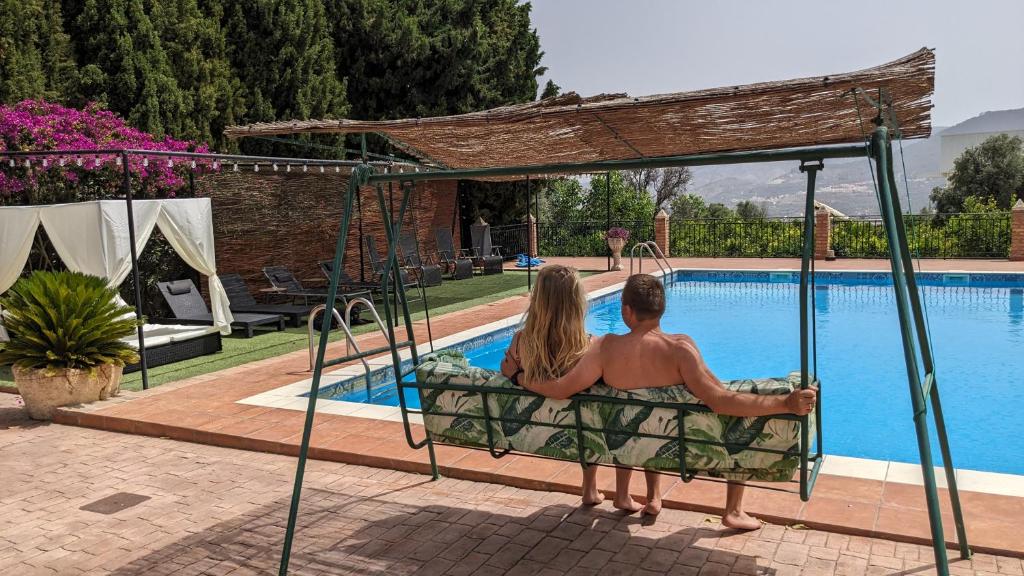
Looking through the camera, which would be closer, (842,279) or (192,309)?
(192,309)

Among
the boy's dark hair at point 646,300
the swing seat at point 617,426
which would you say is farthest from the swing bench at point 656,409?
the boy's dark hair at point 646,300

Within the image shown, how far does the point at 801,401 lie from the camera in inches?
115

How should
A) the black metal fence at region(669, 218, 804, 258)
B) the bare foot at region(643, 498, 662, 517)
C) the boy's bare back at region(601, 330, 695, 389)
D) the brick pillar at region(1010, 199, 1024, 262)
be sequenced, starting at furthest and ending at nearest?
the black metal fence at region(669, 218, 804, 258), the brick pillar at region(1010, 199, 1024, 262), the bare foot at region(643, 498, 662, 517), the boy's bare back at region(601, 330, 695, 389)

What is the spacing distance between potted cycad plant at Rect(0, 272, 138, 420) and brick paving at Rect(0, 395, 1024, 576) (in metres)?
1.35

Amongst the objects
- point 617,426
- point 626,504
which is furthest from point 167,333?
point 617,426

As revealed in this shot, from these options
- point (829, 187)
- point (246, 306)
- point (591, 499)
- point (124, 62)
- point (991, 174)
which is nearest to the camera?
point (591, 499)

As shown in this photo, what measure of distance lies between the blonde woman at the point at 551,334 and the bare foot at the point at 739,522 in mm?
1040

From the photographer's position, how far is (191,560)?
3715 mm

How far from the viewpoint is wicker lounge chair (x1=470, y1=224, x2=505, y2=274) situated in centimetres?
1806

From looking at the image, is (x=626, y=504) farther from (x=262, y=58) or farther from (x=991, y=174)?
(x=991, y=174)

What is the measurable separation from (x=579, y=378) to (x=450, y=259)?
1447 cm

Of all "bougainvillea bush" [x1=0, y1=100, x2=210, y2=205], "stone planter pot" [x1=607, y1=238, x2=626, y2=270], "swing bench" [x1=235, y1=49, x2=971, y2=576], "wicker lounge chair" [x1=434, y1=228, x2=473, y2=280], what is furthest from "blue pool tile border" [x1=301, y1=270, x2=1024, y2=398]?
"swing bench" [x1=235, y1=49, x2=971, y2=576]

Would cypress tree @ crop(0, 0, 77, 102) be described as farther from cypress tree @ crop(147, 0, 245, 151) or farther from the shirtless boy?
the shirtless boy

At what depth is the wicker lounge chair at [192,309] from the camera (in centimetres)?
1012
